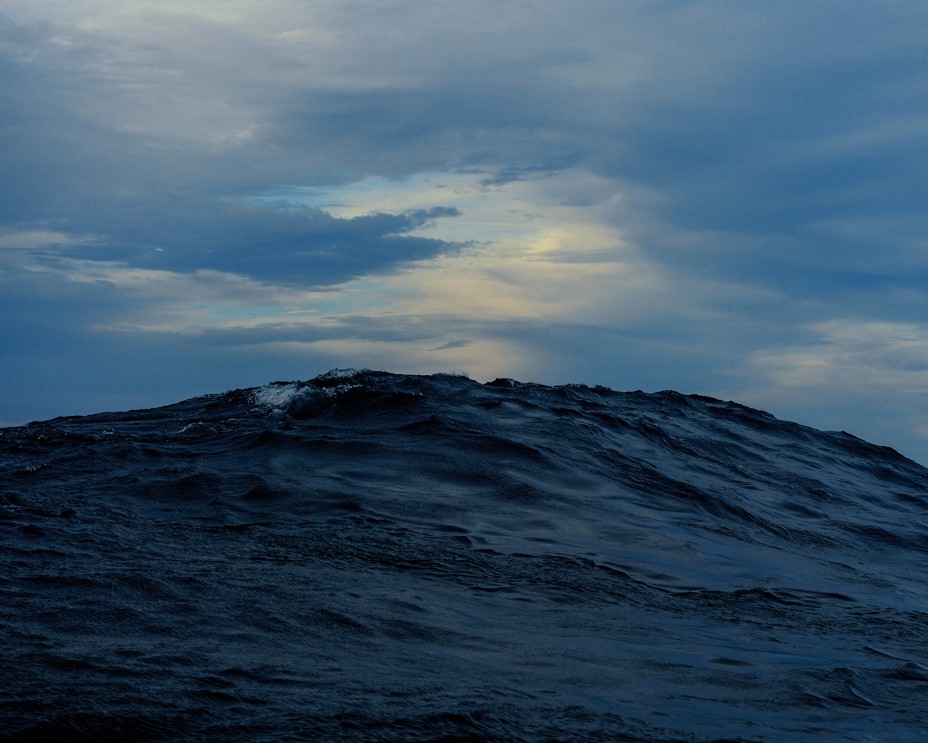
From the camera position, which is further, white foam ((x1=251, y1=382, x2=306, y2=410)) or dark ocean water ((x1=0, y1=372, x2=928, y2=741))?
white foam ((x1=251, y1=382, x2=306, y2=410))

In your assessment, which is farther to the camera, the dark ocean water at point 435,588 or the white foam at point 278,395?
the white foam at point 278,395

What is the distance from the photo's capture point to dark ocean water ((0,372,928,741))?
554cm

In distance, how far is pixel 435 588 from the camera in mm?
8625

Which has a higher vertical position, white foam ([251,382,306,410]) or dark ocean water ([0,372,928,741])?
white foam ([251,382,306,410])

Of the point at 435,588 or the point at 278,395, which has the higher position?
the point at 278,395

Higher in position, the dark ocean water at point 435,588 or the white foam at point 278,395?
the white foam at point 278,395

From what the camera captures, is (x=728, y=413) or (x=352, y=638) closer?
(x=352, y=638)

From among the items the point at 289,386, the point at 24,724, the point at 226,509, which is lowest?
the point at 24,724

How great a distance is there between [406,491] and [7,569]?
221 inches

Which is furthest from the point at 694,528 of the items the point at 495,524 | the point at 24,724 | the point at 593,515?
the point at 24,724

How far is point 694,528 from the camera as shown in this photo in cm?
1302

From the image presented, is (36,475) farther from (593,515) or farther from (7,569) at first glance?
(593,515)

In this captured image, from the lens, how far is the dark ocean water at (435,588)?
554 centimetres

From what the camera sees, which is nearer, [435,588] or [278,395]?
[435,588]
